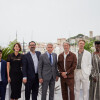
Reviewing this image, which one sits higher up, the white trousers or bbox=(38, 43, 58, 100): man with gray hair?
bbox=(38, 43, 58, 100): man with gray hair

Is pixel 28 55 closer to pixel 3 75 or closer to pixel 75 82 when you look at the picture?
pixel 3 75

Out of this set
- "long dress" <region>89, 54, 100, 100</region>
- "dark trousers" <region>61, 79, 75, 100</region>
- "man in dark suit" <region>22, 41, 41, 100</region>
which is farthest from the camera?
"dark trousers" <region>61, 79, 75, 100</region>

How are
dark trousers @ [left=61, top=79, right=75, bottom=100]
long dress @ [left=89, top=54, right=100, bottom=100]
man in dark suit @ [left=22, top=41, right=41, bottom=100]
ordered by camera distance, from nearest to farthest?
long dress @ [left=89, top=54, right=100, bottom=100]
man in dark suit @ [left=22, top=41, right=41, bottom=100]
dark trousers @ [left=61, top=79, right=75, bottom=100]

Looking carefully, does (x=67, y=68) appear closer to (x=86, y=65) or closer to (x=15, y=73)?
(x=86, y=65)

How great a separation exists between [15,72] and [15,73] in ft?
0.07

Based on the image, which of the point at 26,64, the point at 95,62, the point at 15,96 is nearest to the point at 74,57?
the point at 95,62

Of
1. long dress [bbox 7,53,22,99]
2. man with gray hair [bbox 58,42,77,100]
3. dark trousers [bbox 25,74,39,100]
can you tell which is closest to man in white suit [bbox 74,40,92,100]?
man with gray hair [bbox 58,42,77,100]

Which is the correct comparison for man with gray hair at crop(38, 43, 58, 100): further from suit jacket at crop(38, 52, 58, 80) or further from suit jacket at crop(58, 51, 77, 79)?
suit jacket at crop(58, 51, 77, 79)

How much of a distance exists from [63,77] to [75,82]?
0.33 meters

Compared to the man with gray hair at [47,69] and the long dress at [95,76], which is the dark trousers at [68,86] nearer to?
the man with gray hair at [47,69]

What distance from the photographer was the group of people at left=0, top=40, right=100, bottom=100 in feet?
8.55

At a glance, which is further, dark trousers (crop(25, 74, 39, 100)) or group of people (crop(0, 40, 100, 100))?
dark trousers (crop(25, 74, 39, 100))

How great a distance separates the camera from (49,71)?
2.74m

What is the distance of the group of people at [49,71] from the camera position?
2607 millimetres
